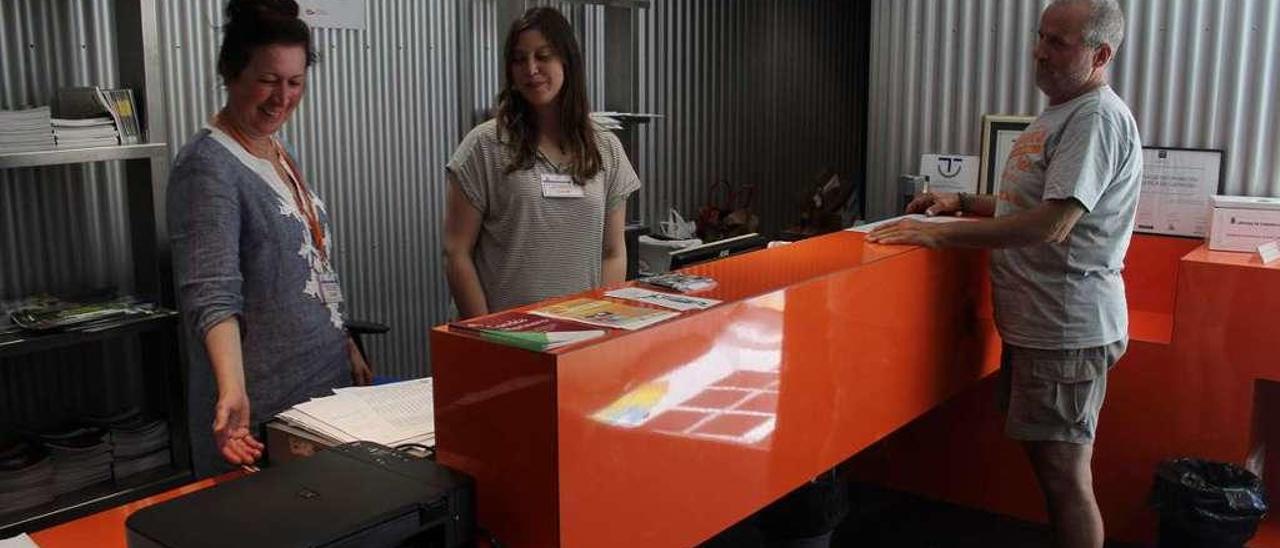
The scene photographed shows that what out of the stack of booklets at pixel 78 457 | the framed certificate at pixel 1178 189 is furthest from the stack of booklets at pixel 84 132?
the framed certificate at pixel 1178 189

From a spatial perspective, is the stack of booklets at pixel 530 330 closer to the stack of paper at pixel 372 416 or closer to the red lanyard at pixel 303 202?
the stack of paper at pixel 372 416

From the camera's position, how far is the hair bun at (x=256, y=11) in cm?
214

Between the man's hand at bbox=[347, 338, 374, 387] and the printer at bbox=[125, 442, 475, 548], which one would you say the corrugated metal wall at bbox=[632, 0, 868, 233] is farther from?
the printer at bbox=[125, 442, 475, 548]

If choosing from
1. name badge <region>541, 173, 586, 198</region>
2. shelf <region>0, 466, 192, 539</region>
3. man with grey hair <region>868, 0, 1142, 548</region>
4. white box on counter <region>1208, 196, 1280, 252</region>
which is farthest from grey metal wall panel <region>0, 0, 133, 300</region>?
white box on counter <region>1208, 196, 1280, 252</region>

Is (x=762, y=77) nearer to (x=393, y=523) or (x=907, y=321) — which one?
(x=907, y=321)

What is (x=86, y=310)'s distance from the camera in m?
3.15

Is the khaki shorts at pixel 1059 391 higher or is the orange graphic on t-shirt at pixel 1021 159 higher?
the orange graphic on t-shirt at pixel 1021 159

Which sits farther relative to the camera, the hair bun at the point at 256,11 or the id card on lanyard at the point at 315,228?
the id card on lanyard at the point at 315,228

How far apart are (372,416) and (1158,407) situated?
2.61 metres

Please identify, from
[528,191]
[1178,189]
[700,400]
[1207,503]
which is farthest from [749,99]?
[700,400]

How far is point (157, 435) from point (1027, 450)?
263 centimetres

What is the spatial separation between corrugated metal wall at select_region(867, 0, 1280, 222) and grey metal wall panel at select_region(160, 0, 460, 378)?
1761 mm

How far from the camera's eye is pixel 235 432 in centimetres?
193

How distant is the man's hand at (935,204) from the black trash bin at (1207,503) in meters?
1.09
